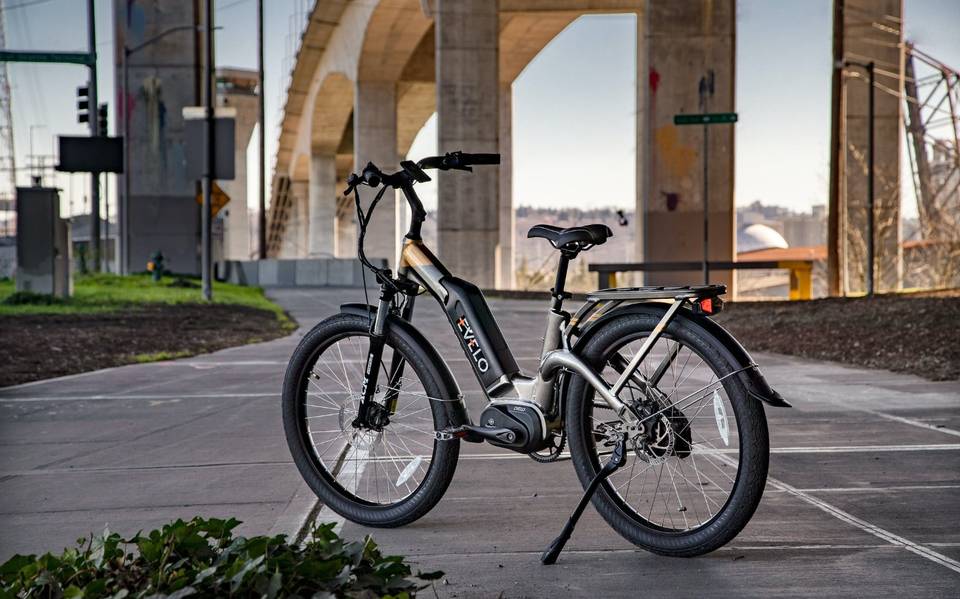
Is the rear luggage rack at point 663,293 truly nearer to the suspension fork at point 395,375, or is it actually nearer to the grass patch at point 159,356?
the suspension fork at point 395,375

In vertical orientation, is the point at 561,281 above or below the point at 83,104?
below

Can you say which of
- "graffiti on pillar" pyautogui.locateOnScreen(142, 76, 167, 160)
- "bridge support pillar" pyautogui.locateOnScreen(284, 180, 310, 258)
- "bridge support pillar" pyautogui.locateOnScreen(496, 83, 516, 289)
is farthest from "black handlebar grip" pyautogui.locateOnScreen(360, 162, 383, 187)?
"bridge support pillar" pyautogui.locateOnScreen(284, 180, 310, 258)

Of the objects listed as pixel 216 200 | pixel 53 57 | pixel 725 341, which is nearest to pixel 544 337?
pixel 725 341

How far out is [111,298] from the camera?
71.8 ft

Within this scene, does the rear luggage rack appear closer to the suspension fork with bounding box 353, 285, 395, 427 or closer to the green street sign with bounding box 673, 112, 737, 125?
the suspension fork with bounding box 353, 285, 395, 427

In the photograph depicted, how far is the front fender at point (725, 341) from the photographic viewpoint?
3400mm

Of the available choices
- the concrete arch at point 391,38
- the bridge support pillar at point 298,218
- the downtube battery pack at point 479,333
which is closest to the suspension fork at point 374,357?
the downtube battery pack at point 479,333

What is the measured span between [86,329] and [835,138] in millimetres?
15022

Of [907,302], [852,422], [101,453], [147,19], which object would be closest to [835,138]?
[907,302]

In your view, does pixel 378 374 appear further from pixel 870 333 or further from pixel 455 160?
pixel 870 333

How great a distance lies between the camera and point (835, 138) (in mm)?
22031

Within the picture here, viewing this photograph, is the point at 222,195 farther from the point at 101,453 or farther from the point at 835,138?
the point at 101,453

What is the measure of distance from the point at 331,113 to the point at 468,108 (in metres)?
29.9

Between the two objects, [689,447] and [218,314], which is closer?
[689,447]
